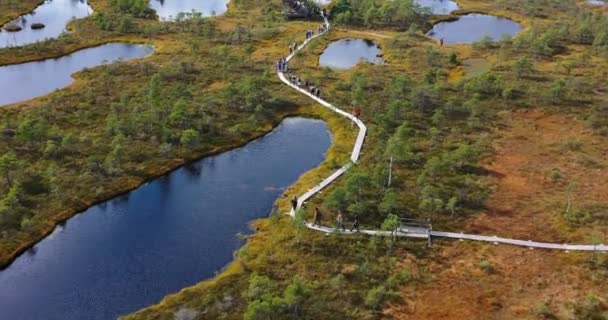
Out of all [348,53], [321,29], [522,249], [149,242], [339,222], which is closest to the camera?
[522,249]

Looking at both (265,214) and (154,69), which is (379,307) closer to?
(265,214)

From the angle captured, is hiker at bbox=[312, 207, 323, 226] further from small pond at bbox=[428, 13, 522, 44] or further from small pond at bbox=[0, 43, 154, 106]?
small pond at bbox=[428, 13, 522, 44]

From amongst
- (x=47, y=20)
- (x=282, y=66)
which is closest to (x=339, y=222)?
(x=282, y=66)

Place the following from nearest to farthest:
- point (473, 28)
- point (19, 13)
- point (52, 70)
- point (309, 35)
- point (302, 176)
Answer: point (302, 176), point (52, 70), point (309, 35), point (473, 28), point (19, 13)

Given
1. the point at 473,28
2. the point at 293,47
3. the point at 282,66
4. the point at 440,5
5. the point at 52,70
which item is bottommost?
the point at 52,70

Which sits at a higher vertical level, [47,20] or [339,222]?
[47,20]

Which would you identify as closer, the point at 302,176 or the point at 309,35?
the point at 302,176

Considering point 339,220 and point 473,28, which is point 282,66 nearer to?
point 339,220
